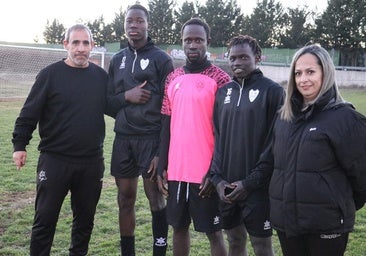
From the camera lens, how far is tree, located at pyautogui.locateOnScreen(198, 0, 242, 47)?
5687 cm

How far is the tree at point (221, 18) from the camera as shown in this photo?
56869 millimetres

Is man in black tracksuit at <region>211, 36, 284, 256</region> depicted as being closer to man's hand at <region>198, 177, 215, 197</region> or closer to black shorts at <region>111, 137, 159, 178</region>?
man's hand at <region>198, 177, 215, 197</region>

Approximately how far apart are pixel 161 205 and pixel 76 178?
823 mm

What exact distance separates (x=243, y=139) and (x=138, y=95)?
115 cm

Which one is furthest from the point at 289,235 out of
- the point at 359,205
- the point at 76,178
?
the point at 76,178

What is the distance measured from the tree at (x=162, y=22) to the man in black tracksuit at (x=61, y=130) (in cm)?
5682

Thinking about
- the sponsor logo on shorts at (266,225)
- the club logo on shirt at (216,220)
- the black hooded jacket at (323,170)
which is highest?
the black hooded jacket at (323,170)

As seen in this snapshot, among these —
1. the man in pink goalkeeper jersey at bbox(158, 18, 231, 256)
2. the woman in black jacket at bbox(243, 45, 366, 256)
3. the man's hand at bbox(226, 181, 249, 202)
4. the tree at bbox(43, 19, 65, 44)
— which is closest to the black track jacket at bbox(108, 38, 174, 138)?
the man in pink goalkeeper jersey at bbox(158, 18, 231, 256)

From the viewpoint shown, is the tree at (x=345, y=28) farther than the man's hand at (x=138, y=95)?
Yes

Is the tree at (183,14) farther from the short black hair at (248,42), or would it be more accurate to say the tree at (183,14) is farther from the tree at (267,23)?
the short black hair at (248,42)

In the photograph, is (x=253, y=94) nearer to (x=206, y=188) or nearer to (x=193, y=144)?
(x=193, y=144)

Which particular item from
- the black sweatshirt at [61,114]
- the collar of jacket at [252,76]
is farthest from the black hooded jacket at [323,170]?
the black sweatshirt at [61,114]

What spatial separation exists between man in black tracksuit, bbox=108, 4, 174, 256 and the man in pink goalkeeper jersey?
1.15ft

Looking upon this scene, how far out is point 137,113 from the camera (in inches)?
154
